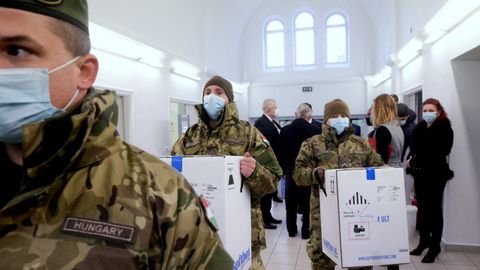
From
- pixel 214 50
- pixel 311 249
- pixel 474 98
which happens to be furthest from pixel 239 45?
pixel 311 249

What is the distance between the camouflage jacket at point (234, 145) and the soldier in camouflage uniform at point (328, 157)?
513 millimetres

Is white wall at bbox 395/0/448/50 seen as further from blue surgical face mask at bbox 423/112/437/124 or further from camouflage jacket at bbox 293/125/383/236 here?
camouflage jacket at bbox 293/125/383/236

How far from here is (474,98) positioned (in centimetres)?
359

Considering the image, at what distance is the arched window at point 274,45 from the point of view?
948cm

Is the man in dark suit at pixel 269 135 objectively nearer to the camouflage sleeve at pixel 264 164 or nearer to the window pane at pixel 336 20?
the camouflage sleeve at pixel 264 164

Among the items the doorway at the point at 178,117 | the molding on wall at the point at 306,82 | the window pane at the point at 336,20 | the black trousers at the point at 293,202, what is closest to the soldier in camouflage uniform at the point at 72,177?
the black trousers at the point at 293,202

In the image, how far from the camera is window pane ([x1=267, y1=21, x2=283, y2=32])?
945cm

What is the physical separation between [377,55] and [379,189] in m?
7.13

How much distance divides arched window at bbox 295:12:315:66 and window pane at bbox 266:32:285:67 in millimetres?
396

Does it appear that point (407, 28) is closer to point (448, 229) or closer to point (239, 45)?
point (448, 229)

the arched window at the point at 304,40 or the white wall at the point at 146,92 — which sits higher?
the arched window at the point at 304,40

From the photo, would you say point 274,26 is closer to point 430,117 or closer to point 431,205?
point 430,117

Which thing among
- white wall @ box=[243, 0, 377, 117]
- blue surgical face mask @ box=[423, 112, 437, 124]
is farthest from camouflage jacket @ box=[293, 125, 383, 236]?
white wall @ box=[243, 0, 377, 117]

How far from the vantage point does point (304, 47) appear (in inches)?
370
